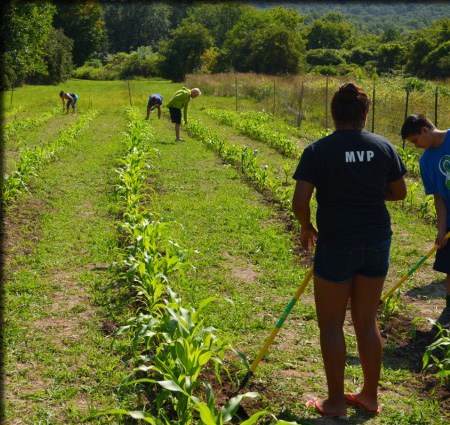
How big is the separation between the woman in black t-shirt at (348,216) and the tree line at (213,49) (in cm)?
2790

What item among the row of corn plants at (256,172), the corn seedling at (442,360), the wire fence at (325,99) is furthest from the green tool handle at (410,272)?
the wire fence at (325,99)

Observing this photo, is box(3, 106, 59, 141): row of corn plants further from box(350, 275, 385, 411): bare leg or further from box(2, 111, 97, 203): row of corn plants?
box(350, 275, 385, 411): bare leg

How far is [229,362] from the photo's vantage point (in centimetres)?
402

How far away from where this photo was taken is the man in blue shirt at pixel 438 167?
14.1 ft

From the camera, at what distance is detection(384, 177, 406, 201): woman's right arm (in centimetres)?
320

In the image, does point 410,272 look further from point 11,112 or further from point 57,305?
point 11,112

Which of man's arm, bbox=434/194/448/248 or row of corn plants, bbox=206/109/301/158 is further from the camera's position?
row of corn plants, bbox=206/109/301/158

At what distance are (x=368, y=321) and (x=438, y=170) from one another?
5.84 ft

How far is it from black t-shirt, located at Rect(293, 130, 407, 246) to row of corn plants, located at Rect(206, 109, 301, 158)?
9.53 m

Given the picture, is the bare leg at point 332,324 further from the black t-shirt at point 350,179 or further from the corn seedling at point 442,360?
the corn seedling at point 442,360

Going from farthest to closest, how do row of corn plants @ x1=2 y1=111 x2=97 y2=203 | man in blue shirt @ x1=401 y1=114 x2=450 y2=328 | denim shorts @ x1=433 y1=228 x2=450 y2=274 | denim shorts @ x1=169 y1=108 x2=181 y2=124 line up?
1. denim shorts @ x1=169 y1=108 x2=181 y2=124
2. row of corn plants @ x1=2 y1=111 x2=97 y2=203
3. denim shorts @ x1=433 y1=228 x2=450 y2=274
4. man in blue shirt @ x1=401 y1=114 x2=450 y2=328

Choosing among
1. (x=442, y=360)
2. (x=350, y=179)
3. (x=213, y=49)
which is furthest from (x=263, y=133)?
(x=213, y=49)

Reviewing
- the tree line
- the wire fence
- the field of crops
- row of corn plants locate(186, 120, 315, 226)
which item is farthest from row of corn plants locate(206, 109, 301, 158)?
the tree line

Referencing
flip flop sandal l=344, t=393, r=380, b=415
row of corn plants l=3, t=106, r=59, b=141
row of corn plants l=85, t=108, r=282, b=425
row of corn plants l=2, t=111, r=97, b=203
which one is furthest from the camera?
row of corn plants l=3, t=106, r=59, b=141
